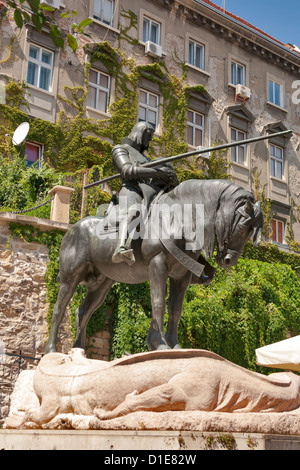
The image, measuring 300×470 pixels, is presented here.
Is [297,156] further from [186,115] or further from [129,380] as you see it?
[129,380]

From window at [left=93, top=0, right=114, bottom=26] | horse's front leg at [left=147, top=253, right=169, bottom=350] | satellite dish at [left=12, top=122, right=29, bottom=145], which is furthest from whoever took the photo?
window at [left=93, top=0, right=114, bottom=26]

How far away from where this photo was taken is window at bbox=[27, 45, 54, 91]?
777 inches

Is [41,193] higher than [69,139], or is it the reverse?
[69,139]

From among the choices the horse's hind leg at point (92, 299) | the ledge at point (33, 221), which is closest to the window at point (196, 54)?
the ledge at point (33, 221)

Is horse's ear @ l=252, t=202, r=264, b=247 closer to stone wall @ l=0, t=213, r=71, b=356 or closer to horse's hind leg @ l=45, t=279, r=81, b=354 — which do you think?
horse's hind leg @ l=45, t=279, r=81, b=354

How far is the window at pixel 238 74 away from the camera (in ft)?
85.5

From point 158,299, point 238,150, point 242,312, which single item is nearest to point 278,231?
point 238,150

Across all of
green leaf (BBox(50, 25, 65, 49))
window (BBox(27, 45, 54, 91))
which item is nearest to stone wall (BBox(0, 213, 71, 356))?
window (BBox(27, 45, 54, 91))

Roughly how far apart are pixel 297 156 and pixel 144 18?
9725 millimetres

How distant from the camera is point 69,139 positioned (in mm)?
Answer: 20031

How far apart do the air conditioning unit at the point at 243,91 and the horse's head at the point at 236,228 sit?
68.7ft

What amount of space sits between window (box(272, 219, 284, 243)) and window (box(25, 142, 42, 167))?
1105cm

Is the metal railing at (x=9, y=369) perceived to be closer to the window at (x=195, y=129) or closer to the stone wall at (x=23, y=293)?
the stone wall at (x=23, y=293)
